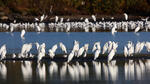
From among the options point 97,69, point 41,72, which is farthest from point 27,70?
point 97,69

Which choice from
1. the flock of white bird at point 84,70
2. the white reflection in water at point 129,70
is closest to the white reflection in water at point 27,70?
the flock of white bird at point 84,70

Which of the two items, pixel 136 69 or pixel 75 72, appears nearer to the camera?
pixel 75 72

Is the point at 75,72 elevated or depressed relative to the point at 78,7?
depressed

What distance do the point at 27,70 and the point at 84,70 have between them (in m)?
1.40

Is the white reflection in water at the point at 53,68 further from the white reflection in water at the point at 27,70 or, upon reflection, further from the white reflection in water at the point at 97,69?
the white reflection in water at the point at 97,69

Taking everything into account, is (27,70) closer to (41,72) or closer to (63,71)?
(41,72)

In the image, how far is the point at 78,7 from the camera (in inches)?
1911

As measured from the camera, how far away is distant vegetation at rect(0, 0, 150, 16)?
4650 centimetres

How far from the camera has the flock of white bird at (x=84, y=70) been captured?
13781 mm

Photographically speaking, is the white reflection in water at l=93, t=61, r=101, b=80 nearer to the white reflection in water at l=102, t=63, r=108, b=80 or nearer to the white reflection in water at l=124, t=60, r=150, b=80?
the white reflection in water at l=102, t=63, r=108, b=80

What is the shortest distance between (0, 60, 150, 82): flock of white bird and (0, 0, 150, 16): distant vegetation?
29464 millimetres

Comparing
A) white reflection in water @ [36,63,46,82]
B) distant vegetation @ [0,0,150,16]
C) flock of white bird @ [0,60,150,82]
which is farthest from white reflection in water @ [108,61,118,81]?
distant vegetation @ [0,0,150,16]

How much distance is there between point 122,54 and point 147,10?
27650 millimetres

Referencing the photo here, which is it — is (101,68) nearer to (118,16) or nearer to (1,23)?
(1,23)
